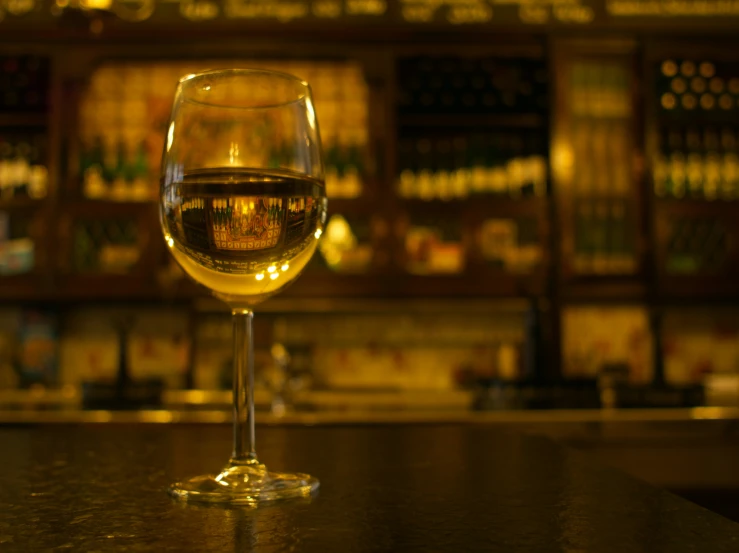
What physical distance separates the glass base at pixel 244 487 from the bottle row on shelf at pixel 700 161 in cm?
352

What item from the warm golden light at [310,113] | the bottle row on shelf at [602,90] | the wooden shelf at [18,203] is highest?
the bottle row on shelf at [602,90]

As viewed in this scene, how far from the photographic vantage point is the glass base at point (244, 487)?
0.39 meters

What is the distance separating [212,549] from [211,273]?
206 mm

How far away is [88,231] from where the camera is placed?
352 centimetres

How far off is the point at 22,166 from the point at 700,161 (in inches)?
Answer: 114

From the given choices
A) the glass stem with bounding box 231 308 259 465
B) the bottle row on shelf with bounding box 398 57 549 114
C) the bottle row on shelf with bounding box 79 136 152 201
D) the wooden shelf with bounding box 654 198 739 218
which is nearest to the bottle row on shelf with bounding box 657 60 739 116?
the wooden shelf with bounding box 654 198 739 218

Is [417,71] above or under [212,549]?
above

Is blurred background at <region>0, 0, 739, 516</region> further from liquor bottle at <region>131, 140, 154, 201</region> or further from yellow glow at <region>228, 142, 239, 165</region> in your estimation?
yellow glow at <region>228, 142, 239, 165</region>

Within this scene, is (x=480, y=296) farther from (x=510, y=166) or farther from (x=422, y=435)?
(x=422, y=435)

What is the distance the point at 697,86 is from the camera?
3678mm

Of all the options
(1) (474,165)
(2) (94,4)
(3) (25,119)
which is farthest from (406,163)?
(2) (94,4)

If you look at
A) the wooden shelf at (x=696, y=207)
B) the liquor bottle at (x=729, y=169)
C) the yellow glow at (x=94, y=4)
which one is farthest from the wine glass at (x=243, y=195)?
the liquor bottle at (x=729, y=169)

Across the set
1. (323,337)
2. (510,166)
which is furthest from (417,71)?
(323,337)

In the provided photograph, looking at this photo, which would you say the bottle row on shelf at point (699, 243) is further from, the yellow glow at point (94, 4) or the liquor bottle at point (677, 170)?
the yellow glow at point (94, 4)
